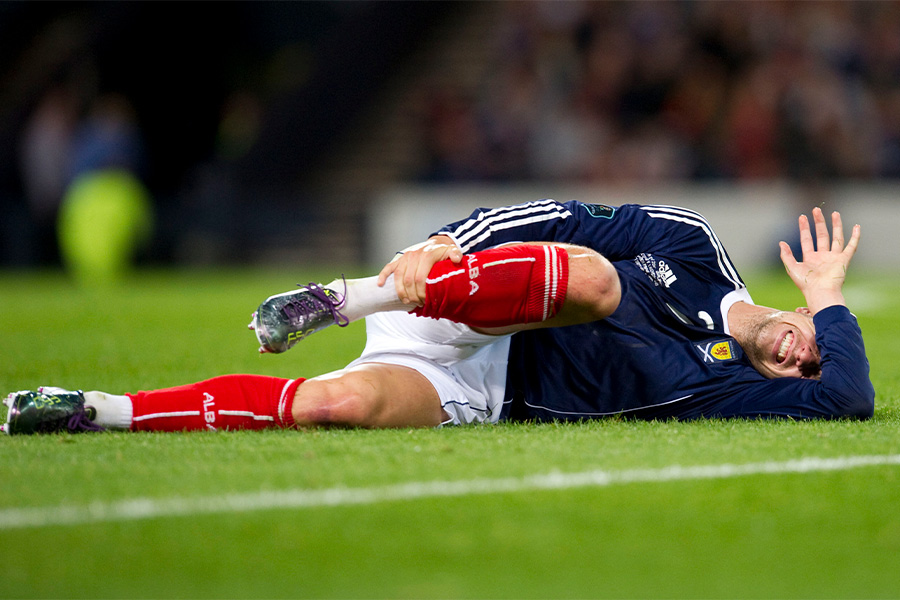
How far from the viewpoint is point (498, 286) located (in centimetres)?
323

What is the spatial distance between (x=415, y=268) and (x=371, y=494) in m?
0.88

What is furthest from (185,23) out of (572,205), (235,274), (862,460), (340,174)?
(862,460)

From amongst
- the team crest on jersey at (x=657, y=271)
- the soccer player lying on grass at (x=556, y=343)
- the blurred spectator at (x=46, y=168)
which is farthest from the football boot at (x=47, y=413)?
the blurred spectator at (x=46, y=168)

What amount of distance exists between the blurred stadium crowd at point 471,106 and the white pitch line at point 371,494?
12560 mm

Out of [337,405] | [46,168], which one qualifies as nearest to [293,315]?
[337,405]

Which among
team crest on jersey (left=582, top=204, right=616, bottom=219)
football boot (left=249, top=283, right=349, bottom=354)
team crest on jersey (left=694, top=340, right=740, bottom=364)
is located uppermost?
team crest on jersey (left=582, top=204, right=616, bottom=219)

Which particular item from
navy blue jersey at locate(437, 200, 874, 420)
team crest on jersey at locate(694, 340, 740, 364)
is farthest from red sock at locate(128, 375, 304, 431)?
team crest on jersey at locate(694, 340, 740, 364)

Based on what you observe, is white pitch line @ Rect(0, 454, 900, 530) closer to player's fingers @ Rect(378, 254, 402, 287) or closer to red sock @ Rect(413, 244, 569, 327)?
red sock @ Rect(413, 244, 569, 327)

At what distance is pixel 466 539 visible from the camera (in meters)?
2.28

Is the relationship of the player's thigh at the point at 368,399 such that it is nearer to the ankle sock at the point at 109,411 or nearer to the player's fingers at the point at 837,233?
the ankle sock at the point at 109,411

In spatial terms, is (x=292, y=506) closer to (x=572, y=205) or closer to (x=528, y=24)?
(x=572, y=205)

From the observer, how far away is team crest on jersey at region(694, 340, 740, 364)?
12.2 feet

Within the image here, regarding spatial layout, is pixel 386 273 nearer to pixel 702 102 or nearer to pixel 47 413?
pixel 47 413

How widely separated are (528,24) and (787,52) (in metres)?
3.81
